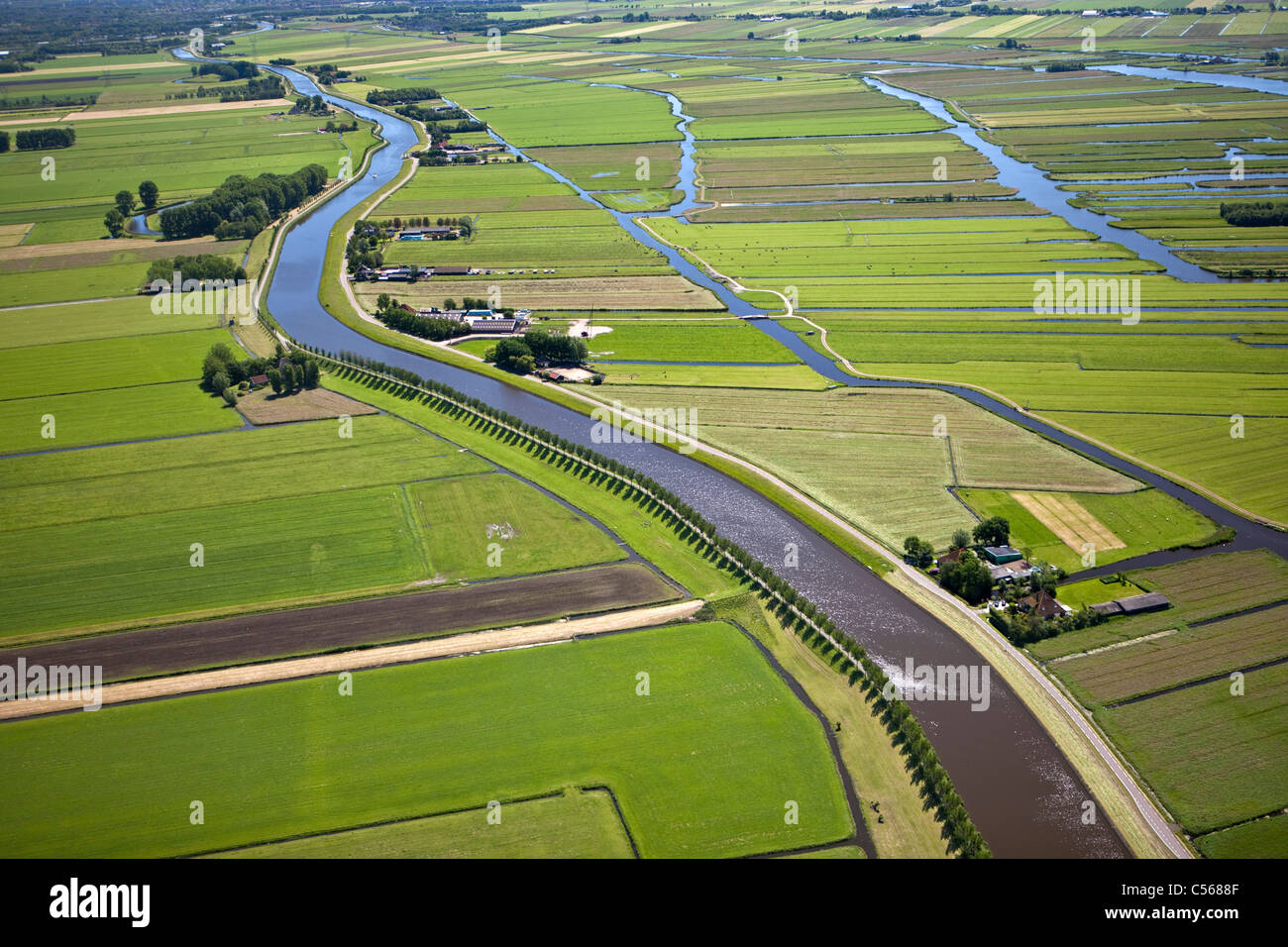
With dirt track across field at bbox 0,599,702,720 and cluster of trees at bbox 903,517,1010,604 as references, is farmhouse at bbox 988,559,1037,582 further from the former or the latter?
dirt track across field at bbox 0,599,702,720

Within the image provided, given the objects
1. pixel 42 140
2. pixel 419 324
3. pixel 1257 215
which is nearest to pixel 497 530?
pixel 419 324

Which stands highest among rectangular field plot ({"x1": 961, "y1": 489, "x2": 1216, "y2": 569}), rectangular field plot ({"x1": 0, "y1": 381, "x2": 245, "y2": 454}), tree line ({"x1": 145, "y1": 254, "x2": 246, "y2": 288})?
tree line ({"x1": 145, "y1": 254, "x2": 246, "y2": 288})

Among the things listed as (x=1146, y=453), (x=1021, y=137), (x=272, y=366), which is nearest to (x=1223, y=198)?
(x=1021, y=137)

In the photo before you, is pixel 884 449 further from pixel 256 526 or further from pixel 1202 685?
pixel 256 526

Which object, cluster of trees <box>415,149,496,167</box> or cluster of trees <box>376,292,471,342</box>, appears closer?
cluster of trees <box>376,292,471,342</box>

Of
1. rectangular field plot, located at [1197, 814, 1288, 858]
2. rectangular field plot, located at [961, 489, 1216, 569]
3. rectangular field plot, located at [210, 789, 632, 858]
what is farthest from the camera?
rectangular field plot, located at [961, 489, 1216, 569]

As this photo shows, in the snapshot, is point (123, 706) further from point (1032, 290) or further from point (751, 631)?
point (1032, 290)

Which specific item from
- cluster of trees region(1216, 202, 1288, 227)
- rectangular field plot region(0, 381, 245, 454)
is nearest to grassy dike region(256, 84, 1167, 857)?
rectangular field plot region(0, 381, 245, 454)

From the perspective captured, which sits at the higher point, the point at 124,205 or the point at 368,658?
the point at 124,205
